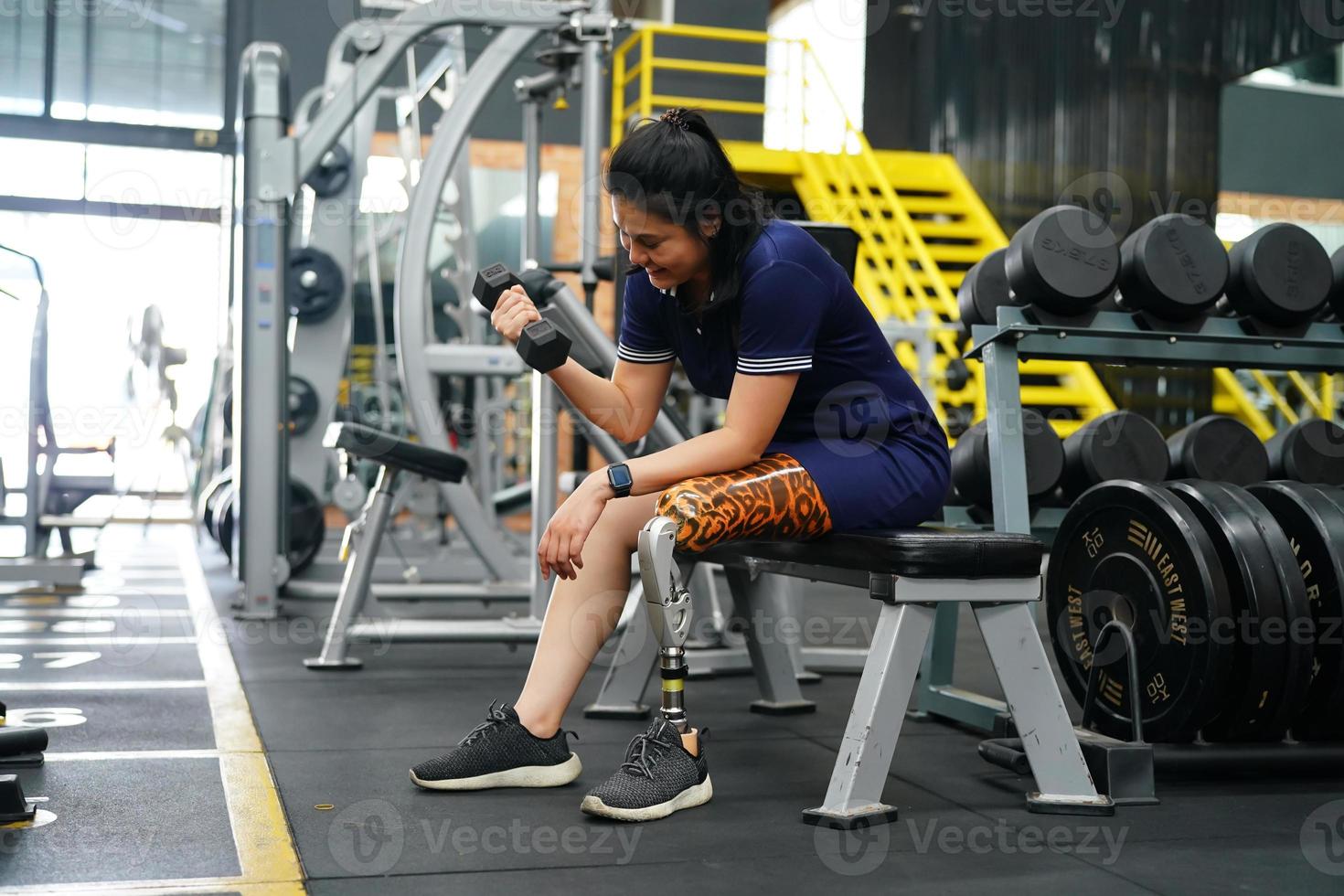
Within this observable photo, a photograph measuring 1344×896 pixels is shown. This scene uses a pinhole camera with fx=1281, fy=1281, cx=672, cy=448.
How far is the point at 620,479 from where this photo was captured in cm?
184

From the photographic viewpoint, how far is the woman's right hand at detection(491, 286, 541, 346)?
1919 mm

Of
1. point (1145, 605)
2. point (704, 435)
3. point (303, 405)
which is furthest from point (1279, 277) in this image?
point (303, 405)

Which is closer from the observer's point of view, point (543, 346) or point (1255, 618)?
point (543, 346)

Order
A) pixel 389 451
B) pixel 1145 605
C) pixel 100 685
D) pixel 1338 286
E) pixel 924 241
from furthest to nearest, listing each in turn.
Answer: pixel 924 241
pixel 389 451
pixel 100 685
pixel 1338 286
pixel 1145 605

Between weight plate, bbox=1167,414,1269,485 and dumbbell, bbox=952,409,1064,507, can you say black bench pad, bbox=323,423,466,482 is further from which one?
weight plate, bbox=1167,414,1269,485

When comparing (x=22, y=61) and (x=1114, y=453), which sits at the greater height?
(x=22, y=61)

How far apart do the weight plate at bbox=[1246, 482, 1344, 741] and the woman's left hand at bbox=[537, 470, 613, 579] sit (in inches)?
45.9

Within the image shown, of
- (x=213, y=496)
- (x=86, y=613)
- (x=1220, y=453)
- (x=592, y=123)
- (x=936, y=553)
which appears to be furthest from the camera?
(x=213, y=496)

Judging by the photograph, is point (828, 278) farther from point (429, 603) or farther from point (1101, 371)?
point (1101, 371)

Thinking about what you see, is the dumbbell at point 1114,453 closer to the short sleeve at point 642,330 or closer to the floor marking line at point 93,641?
the short sleeve at point 642,330

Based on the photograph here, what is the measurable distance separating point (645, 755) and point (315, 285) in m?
3.79

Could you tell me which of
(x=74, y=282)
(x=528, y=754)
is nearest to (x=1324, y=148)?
(x=74, y=282)

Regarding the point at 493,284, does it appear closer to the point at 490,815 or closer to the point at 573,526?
the point at 573,526

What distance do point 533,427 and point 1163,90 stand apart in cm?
572
